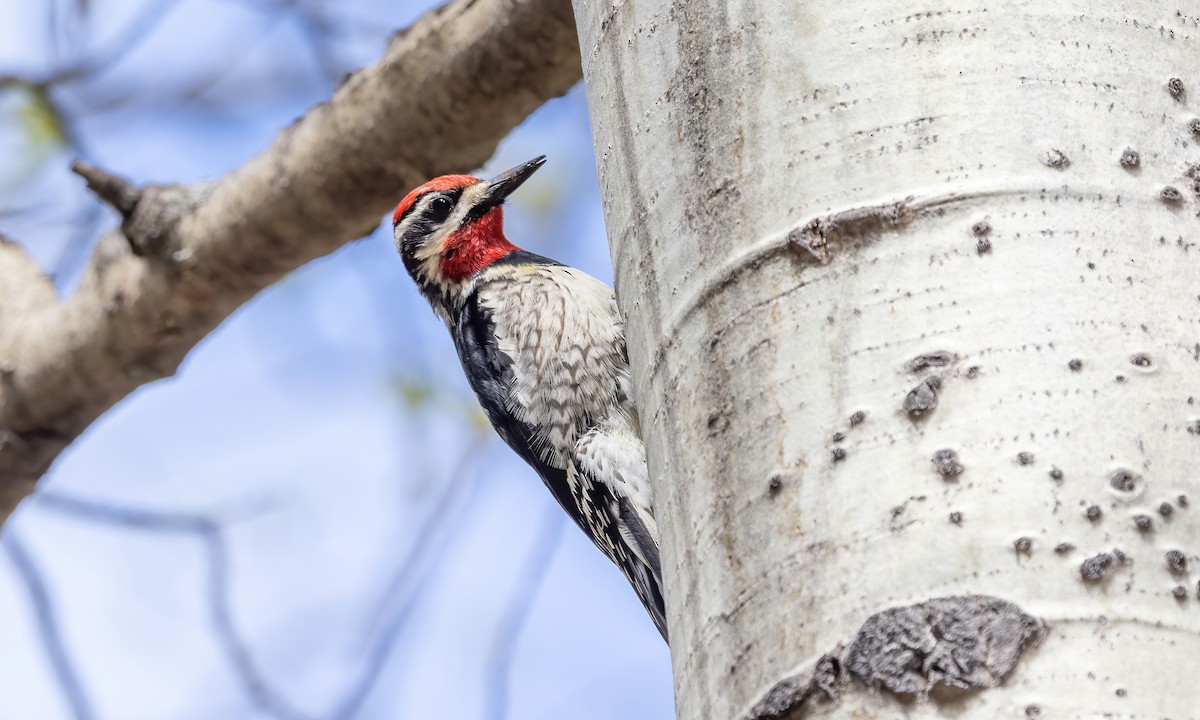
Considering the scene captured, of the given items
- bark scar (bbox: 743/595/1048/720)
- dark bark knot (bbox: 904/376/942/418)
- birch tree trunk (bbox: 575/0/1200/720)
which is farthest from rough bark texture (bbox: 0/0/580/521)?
bark scar (bbox: 743/595/1048/720)

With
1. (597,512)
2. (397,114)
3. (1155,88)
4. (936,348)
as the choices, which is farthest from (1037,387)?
(597,512)

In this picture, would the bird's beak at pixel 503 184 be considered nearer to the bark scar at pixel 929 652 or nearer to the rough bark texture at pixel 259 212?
the rough bark texture at pixel 259 212

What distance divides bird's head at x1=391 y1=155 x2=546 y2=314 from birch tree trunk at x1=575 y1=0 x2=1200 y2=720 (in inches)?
111

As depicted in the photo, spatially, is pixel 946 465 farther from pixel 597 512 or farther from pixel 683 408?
pixel 597 512

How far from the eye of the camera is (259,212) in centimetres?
323

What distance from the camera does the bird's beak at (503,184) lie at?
13.4 feet

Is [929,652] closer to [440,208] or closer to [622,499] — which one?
[622,499]

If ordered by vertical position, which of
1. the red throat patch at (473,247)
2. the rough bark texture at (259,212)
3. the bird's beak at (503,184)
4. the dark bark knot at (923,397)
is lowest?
the dark bark knot at (923,397)

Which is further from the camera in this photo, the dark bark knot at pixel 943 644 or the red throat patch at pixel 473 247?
the red throat patch at pixel 473 247

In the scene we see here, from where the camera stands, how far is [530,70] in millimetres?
2959

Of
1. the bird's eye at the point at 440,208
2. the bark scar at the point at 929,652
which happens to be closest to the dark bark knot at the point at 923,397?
the bark scar at the point at 929,652

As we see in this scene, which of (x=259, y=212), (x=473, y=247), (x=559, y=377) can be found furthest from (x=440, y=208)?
(x=259, y=212)

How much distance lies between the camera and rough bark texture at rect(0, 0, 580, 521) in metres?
2.99

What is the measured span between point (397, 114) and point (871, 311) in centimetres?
212
